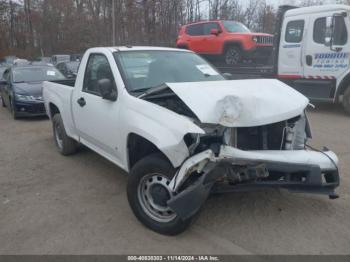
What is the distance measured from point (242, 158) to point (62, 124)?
12.9ft

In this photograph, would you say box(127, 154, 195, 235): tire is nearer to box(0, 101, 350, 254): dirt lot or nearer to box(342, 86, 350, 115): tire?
box(0, 101, 350, 254): dirt lot

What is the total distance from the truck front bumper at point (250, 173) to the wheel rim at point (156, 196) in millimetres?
241

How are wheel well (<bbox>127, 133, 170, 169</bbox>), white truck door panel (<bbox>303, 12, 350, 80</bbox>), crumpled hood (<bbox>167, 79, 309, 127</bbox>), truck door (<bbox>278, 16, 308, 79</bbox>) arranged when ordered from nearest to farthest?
crumpled hood (<bbox>167, 79, 309, 127</bbox>), wheel well (<bbox>127, 133, 170, 169</bbox>), white truck door panel (<bbox>303, 12, 350, 80</bbox>), truck door (<bbox>278, 16, 308, 79</bbox>)

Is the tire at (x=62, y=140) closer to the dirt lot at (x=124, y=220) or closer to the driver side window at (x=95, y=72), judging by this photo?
the dirt lot at (x=124, y=220)

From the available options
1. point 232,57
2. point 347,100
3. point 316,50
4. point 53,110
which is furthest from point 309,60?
point 53,110

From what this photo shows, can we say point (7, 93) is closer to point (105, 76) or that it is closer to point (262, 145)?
point (105, 76)

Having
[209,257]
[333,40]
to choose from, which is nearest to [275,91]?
[209,257]

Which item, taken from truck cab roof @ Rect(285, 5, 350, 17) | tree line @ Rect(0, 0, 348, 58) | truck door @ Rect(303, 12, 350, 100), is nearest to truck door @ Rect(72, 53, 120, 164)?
truck door @ Rect(303, 12, 350, 100)

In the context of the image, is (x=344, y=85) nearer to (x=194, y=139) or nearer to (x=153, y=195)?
(x=194, y=139)

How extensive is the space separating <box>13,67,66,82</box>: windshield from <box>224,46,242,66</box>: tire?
5779 mm

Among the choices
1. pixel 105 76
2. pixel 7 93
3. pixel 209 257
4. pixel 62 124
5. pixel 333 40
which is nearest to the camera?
pixel 209 257

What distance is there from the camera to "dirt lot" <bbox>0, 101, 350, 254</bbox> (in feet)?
11.2

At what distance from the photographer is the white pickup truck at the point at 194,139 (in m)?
3.27

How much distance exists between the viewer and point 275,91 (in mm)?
3914
